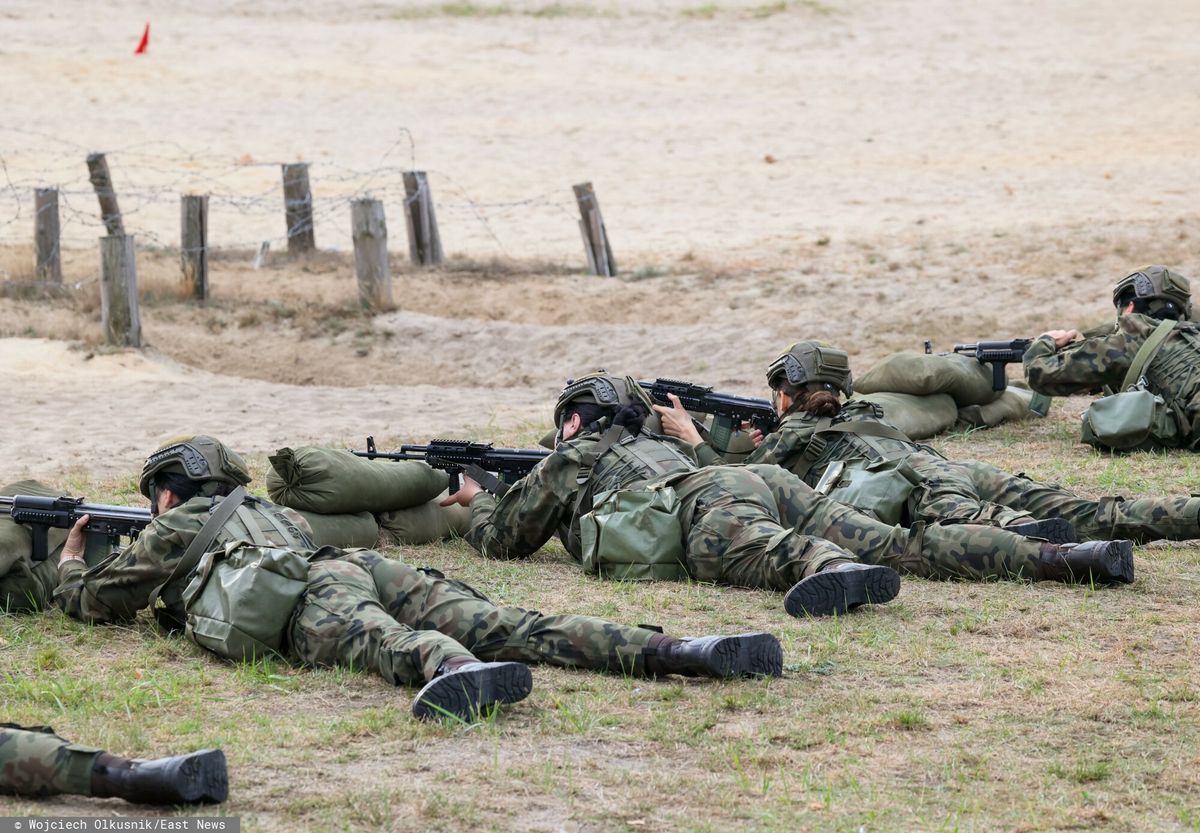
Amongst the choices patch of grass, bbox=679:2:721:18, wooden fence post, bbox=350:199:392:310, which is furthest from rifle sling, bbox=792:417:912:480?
patch of grass, bbox=679:2:721:18

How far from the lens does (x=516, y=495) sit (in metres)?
7.45

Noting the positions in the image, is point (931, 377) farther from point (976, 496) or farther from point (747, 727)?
point (747, 727)

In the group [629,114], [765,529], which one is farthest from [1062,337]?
[629,114]

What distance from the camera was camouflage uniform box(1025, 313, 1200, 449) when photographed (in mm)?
9538

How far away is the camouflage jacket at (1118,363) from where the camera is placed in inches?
376

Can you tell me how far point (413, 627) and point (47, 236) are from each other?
11796 mm

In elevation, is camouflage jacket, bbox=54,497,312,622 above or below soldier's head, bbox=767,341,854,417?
below

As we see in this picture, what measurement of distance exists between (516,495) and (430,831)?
11.6 feet

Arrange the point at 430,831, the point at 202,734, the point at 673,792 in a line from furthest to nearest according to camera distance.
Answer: the point at 202,734 → the point at 673,792 → the point at 430,831

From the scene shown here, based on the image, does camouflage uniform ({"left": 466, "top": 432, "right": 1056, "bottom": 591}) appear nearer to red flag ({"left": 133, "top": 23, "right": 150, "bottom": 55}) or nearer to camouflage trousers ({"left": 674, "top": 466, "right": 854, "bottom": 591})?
camouflage trousers ({"left": 674, "top": 466, "right": 854, "bottom": 591})

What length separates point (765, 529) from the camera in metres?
6.65

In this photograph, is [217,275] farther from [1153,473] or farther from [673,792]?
[673,792]

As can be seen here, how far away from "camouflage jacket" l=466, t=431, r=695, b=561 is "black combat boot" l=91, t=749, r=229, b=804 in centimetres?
328

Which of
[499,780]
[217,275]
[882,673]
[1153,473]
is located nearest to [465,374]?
[217,275]
